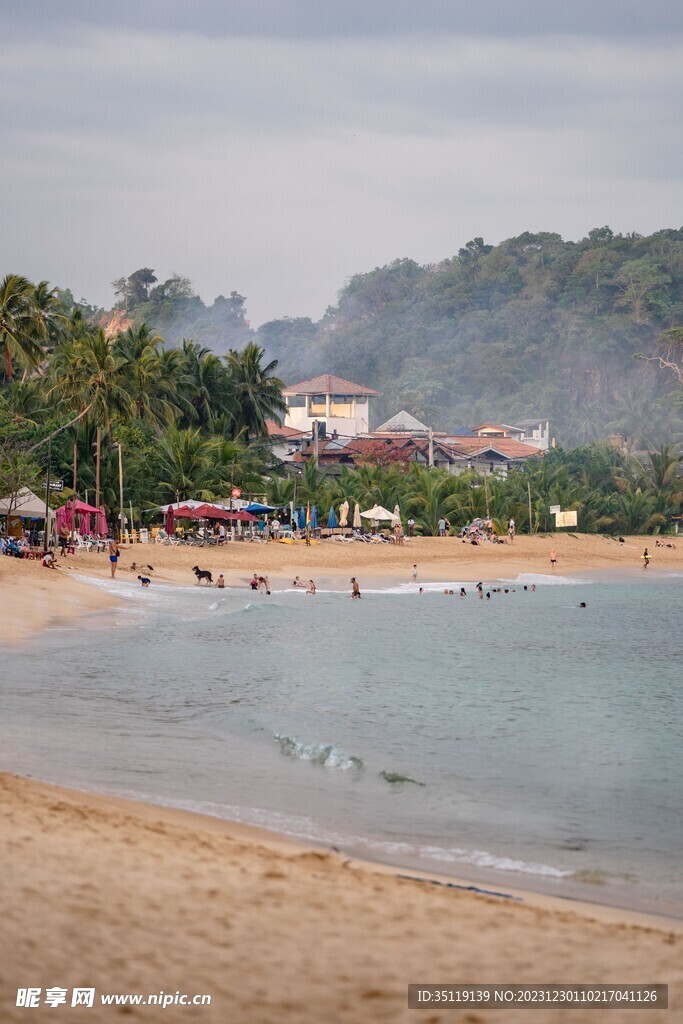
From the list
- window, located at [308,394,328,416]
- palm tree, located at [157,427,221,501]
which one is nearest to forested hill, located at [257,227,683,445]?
window, located at [308,394,328,416]

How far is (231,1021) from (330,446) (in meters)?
70.8

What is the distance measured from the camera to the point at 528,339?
140 metres

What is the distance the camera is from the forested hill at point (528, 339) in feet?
423

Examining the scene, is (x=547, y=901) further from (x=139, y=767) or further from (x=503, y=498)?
(x=503, y=498)

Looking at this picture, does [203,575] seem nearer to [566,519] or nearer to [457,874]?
[457,874]

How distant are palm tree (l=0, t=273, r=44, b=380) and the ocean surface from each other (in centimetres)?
1979

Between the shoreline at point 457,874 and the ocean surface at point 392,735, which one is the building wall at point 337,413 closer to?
the ocean surface at point 392,735

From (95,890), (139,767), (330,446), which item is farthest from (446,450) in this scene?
(95,890)

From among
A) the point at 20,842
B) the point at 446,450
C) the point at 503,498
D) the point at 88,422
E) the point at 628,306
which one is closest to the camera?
the point at 20,842

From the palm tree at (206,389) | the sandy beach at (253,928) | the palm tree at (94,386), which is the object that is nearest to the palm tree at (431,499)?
the palm tree at (206,389)

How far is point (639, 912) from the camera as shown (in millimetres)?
7605

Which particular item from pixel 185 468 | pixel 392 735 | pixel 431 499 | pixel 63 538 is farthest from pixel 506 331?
pixel 392 735

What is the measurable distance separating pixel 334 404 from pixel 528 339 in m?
47.9

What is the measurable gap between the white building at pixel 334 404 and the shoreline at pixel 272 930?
91.3 m
